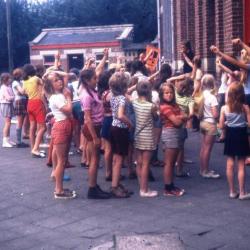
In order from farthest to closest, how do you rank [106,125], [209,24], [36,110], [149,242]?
[209,24]
[36,110]
[106,125]
[149,242]

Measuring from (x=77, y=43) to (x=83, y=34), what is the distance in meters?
3.22

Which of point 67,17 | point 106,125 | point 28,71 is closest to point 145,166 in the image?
point 106,125

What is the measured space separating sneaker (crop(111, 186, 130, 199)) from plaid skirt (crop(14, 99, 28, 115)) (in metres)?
5.32

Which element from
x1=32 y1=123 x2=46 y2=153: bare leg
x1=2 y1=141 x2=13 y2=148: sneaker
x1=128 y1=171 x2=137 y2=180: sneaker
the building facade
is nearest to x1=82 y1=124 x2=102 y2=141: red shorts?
x1=128 y1=171 x2=137 y2=180: sneaker

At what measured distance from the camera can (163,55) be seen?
27.0 m

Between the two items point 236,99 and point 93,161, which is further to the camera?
point 93,161

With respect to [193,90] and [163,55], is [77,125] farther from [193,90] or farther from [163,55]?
[163,55]

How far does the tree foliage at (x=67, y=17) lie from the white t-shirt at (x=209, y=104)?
46.0 meters

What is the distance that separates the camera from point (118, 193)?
27.5ft

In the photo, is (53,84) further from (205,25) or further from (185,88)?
(205,25)

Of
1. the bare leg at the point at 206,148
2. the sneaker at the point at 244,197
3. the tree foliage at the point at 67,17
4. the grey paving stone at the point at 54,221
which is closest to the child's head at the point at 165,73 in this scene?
the bare leg at the point at 206,148

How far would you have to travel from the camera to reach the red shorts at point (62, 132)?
8.34 metres

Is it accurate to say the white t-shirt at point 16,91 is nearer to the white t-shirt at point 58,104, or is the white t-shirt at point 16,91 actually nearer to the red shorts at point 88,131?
the white t-shirt at point 58,104

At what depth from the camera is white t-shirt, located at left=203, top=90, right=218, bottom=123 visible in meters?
9.15
